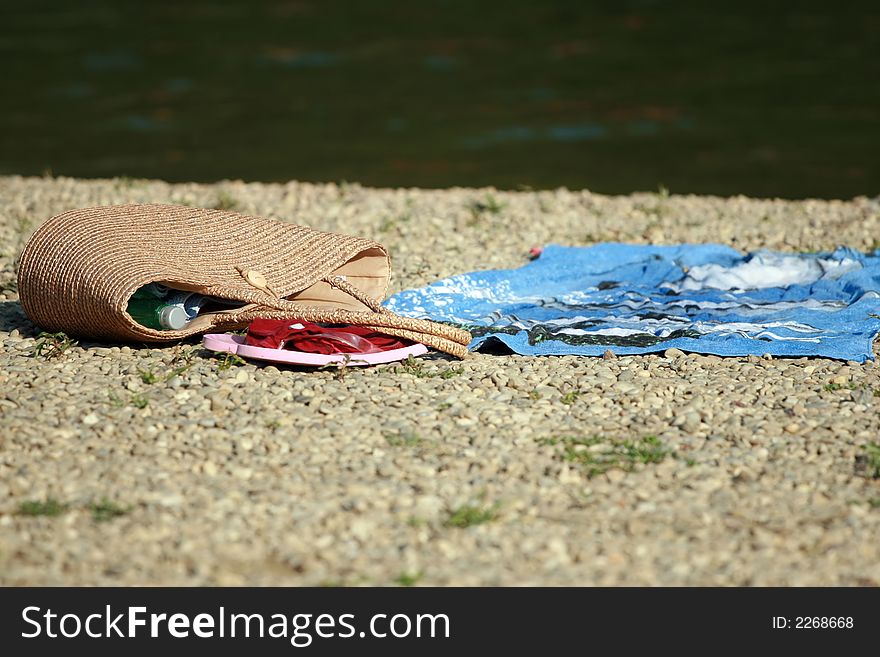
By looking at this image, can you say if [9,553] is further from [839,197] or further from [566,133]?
[566,133]

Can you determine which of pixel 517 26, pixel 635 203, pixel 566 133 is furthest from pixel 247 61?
pixel 635 203

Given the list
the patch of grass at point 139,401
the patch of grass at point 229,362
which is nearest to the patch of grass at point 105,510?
the patch of grass at point 139,401

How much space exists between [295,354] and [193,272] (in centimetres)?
61

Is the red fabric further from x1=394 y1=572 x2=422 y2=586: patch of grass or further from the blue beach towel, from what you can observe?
x1=394 y1=572 x2=422 y2=586: patch of grass

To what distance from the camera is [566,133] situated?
12.7 metres

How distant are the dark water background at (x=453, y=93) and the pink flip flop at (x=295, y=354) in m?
4.93

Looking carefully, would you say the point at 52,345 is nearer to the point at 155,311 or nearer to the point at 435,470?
the point at 155,311

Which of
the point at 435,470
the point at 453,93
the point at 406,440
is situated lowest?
Result: the point at 435,470

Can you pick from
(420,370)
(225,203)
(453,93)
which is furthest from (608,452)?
(453,93)

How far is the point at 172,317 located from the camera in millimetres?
4586

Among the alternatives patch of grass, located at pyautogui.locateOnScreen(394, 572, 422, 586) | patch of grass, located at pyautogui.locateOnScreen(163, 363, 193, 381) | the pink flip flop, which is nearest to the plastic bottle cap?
the pink flip flop

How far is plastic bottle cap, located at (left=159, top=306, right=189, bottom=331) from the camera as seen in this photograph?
458cm

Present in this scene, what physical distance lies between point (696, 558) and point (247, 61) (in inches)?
539

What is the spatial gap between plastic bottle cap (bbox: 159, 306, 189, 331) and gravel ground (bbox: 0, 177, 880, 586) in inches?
3.6
